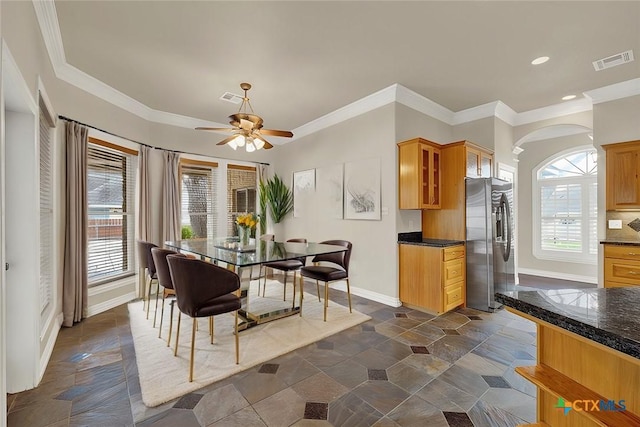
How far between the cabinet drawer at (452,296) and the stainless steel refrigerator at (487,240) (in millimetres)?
199

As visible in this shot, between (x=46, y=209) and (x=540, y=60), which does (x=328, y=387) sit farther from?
(x=540, y=60)

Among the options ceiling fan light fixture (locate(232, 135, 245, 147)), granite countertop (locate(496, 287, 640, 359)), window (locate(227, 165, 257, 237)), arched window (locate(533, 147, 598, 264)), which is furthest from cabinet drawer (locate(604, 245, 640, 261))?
window (locate(227, 165, 257, 237))

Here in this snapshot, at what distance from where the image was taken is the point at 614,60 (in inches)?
121

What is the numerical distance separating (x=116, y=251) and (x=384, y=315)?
3.73 meters

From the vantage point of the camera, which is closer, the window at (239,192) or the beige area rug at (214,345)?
the beige area rug at (214,345)

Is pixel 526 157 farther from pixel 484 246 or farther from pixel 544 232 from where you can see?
pixel 484 246

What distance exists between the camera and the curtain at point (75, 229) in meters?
3.09

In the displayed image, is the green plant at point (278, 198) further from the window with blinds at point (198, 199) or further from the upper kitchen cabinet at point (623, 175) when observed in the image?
the upper kitchen cabinet at point (623, 175)

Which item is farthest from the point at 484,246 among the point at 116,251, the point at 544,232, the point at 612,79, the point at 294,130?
the point at 116,251

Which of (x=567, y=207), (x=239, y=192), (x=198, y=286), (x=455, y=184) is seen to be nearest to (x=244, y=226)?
(x=198, y=286)

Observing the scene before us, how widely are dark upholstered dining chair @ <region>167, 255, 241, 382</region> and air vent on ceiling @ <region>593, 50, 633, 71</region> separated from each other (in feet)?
14.6

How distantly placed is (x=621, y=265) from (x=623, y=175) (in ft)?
3.69

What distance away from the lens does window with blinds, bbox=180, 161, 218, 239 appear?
4.82 m

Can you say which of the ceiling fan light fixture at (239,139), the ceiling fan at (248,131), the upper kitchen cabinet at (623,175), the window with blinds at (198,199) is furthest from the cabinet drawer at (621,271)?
the window with blinds at (198,199)
